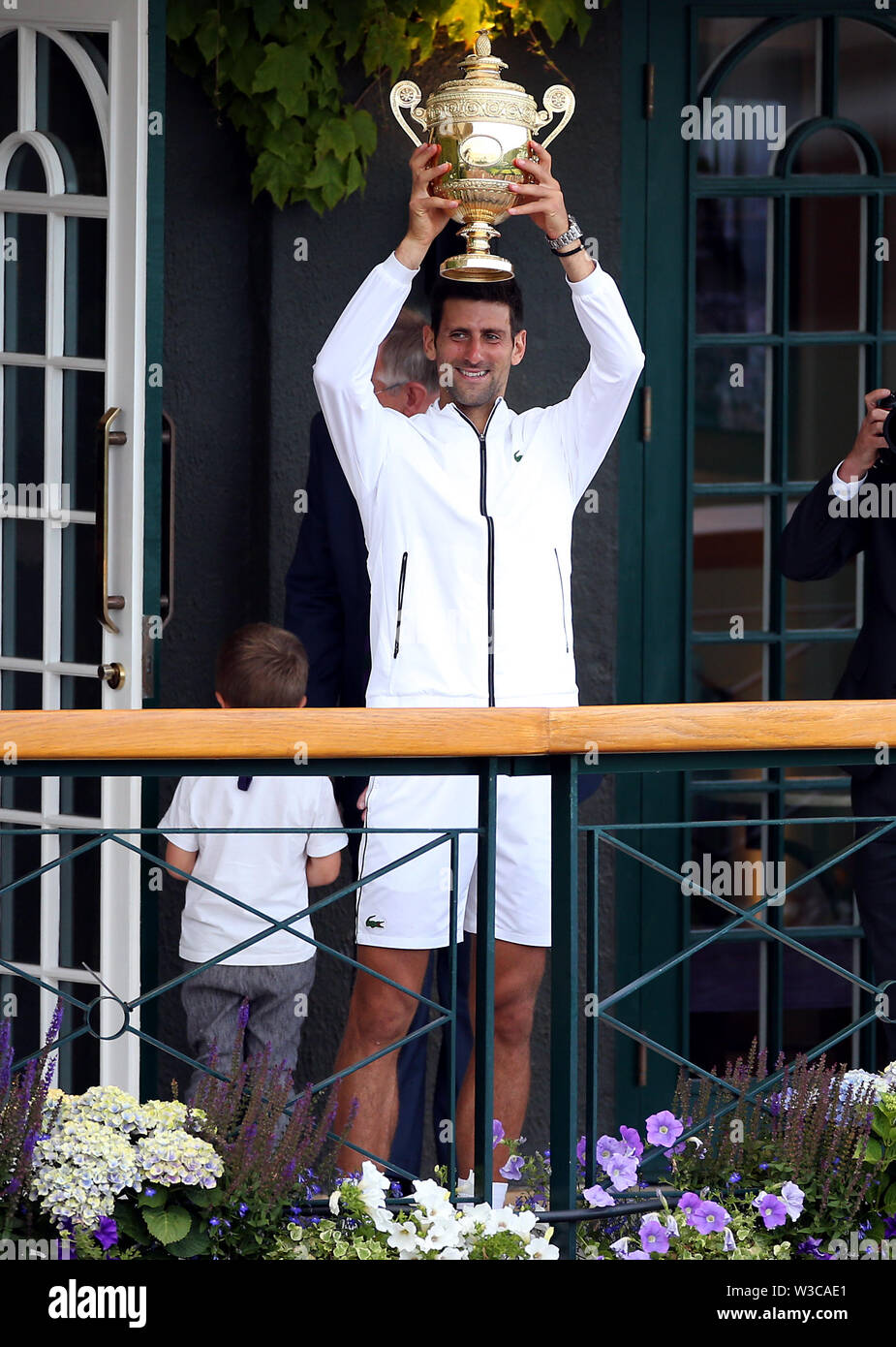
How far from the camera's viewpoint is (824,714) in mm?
2635

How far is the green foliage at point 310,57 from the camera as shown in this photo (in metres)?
4.20

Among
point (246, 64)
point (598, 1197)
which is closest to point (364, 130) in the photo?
point (246, 64)

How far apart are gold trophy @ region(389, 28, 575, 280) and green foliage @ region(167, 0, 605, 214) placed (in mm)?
871

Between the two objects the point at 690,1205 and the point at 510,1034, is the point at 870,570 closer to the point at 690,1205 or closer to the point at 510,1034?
the point at 510,1034

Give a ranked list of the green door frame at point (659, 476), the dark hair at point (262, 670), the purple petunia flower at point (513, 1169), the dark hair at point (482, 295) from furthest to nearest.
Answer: the green door frame at point (659, 476) → the dark hair at point (262, 670) → the dark hair at point (482, 295) → the purple petunia flower at point (513, 1169)

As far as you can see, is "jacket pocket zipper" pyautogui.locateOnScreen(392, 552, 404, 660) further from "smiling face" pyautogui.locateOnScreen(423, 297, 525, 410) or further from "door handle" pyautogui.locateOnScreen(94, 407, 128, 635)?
"door handle" pyautogui.locateOnScreen(94, 407, 128, 635)

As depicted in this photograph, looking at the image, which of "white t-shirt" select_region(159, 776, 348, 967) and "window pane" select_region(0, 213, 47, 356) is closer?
"white t-shirt" select_region(159, 776, 348, 967)

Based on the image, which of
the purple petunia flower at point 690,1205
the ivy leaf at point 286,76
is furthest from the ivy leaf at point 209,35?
the purple petunia flower at point 690,1205

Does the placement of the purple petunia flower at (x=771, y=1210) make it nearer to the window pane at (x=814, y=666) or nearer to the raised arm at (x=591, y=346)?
the raised arm at (x=591, y=346)

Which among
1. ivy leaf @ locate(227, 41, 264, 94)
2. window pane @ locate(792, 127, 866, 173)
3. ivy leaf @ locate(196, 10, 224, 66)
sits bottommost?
window pane @ locate(792, 127, 866, 173)

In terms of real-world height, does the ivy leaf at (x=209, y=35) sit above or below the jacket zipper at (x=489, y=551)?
above

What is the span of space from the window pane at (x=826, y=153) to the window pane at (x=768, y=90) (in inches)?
2.6

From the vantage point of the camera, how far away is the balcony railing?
8.22 ft

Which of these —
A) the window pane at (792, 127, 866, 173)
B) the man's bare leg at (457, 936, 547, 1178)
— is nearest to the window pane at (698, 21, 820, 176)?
the window pane at (792, 127, 866, 173)
